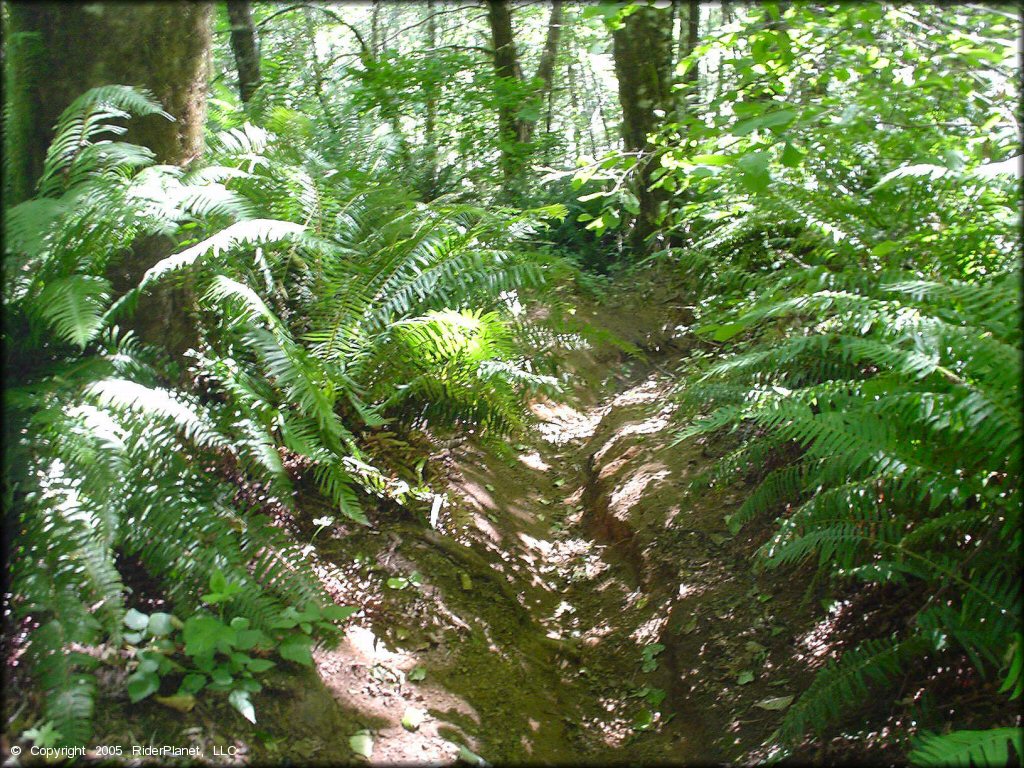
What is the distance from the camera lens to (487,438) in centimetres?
430

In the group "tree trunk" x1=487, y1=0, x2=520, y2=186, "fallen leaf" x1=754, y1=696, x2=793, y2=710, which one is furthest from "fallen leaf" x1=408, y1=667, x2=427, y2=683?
"tree trunk" x1=487, y1=0, x2=520, y2=186

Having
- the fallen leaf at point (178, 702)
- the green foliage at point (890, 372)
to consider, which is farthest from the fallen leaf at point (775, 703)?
the fallen leaf at point (178, 702)

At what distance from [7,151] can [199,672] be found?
7.58ft

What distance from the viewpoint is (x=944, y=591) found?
2.53 m

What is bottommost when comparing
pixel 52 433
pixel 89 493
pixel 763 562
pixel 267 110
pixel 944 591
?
pixel 763 562

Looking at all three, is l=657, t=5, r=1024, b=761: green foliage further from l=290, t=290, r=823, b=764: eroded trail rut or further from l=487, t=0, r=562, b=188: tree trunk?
l=487, t=0, r=562, b=188: tree trunk

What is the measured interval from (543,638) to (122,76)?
319 cm

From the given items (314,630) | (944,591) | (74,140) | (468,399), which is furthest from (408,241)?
(944,591)

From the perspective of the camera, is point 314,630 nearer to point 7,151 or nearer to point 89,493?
point 89,493

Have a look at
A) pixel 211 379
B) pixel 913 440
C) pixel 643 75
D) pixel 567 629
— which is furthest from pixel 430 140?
pixel 913 440

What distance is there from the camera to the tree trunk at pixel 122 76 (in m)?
3.14

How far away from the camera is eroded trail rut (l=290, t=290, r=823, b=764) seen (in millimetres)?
2754

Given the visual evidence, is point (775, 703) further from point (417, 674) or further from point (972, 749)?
point (417, 674)

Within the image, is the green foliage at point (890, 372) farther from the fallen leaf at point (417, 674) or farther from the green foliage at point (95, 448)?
the green foliage at point (95, 448)
